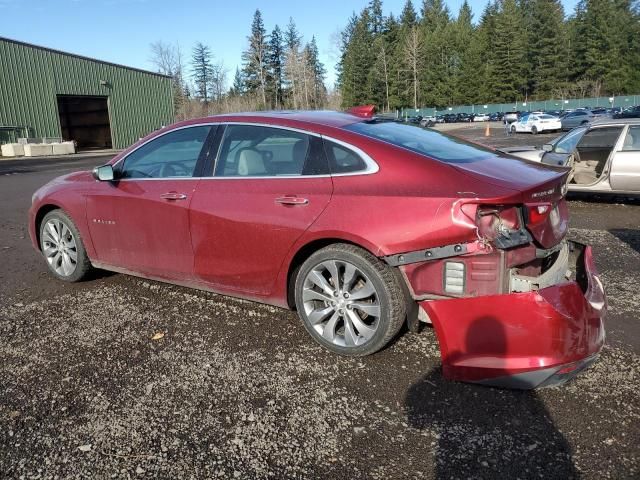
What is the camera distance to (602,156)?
30.2 feet

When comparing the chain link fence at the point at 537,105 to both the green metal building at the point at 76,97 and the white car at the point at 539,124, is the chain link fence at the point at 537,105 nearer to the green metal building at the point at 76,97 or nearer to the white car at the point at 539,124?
the white car at the point at 539,124

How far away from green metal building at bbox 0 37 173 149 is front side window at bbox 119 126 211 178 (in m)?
34.9

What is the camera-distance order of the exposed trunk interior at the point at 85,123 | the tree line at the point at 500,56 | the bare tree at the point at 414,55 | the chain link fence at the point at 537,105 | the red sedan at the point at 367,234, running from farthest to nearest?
the bare tree at the point at 414,55, the tree line at the point at 500,56, the chain link fence at the point at 537,105, the exposed trunk interior at the point at 85,123, the red sedan at the point at 367,234

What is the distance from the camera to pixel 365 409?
9.54 feet

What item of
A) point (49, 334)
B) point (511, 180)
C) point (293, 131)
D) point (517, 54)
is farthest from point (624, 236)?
point (517, 54)

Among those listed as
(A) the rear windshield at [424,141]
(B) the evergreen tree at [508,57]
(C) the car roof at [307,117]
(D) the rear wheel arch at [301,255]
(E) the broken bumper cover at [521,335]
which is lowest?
(E) the broken bumper cover at [521,335]

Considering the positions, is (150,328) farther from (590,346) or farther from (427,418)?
(590,346)

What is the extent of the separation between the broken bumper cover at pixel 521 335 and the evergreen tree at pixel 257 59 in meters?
89.5

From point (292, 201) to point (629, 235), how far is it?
17.5 ft

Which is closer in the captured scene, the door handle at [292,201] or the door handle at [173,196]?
the door handle at [292,201]

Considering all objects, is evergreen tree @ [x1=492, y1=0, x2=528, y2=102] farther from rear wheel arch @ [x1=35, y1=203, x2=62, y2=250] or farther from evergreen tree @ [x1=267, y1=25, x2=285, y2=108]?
rear wheel arch @ [x1=35, y1=203, x2=62, y2=250]

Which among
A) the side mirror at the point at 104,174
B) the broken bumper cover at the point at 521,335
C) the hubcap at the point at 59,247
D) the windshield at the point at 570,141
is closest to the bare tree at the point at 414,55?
the windshield at the point at 570,141

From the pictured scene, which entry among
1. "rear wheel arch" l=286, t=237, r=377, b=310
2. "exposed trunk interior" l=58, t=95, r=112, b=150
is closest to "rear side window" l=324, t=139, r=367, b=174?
"rear wheel arch" l=286, t=237, r=377, b=310

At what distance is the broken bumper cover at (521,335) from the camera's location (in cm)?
277
